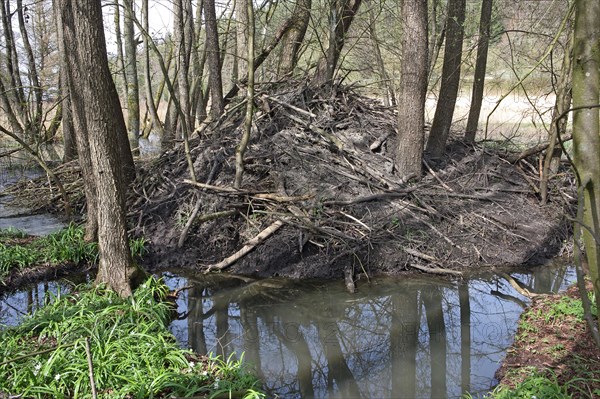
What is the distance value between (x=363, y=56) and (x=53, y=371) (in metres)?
13.0

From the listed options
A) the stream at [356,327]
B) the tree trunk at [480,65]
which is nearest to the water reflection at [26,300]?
the stream at [356,327]

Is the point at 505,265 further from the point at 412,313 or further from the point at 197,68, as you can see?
the point at 197,68

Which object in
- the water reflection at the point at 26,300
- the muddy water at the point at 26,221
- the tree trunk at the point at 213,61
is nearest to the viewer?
the water reflection at the point at 26,300

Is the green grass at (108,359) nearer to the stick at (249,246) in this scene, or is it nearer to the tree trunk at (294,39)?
the stick at (249,246)

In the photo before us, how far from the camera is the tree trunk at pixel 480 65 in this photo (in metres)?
10.3

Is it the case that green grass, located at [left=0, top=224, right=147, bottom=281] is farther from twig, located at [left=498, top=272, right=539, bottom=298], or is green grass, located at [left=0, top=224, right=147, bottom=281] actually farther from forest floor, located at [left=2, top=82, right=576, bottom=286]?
twig, located at [left=498, top=272, right=539, bottom=298]

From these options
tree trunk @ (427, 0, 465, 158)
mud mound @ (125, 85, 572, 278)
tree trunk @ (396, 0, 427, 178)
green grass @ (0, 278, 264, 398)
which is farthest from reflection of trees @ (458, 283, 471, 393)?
tree trunk @ (427, 0, 465, 158)

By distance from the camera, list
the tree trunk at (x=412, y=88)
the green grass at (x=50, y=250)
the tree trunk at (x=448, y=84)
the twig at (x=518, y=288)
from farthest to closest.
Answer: the tree trunk at (x=448, y=84) → the tree trunk at (x=412, y=88) → the green grass at (x=50, y=250) → the twig at (x=518, y=288)

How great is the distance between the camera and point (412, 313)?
6766 millimetres

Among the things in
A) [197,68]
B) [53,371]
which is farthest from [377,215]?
[197,68]

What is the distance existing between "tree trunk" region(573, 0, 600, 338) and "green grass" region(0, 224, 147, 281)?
6.78 m

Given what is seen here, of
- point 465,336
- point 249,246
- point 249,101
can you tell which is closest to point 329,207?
point 249,246

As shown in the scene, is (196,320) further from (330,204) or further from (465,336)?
(465,336)

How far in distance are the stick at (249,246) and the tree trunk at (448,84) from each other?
3875mm
